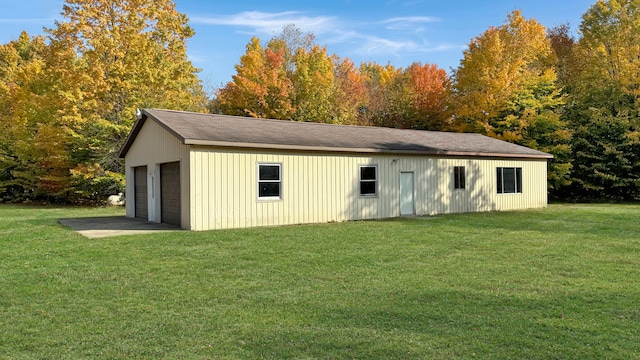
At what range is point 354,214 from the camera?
15.4m

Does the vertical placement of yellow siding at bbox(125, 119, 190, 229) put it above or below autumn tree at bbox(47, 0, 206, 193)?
below

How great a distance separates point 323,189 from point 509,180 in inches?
368

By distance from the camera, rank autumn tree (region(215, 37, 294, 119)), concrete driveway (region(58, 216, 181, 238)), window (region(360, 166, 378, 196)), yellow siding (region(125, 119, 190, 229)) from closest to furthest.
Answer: concrete driveway (region(58, 216, 181, 238)) < yellow siding (region(125, 119, 190, 229)) < window (region(360, 166, 378, 196)) < autumn tree (region(215, 37, 294, 119))

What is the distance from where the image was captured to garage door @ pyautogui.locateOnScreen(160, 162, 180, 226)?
1383 cm

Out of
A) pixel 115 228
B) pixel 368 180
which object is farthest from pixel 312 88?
pixel 115 228

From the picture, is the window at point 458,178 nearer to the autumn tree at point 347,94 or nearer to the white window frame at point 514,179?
the white window frame at point 514,179

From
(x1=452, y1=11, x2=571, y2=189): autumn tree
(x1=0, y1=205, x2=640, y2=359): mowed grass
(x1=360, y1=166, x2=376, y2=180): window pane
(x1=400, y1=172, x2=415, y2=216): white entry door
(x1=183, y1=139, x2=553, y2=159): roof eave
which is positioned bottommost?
(x1=0, y1=205, x2=640, y2=359): mowed grass

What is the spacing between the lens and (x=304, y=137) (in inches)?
601

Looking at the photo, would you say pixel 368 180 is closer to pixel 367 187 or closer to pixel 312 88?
pixel 367 187

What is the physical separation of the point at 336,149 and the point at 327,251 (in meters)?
5.97

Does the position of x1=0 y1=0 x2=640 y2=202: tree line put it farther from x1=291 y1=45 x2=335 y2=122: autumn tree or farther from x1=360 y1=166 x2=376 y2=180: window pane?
x1=360 y1=166 x2=376 y2=180: window pane

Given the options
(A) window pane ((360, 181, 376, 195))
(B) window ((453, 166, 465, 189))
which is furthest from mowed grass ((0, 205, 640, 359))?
(B) window ((453, 166, 465, 189))

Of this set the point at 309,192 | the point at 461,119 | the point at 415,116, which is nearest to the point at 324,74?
the point at 415,116

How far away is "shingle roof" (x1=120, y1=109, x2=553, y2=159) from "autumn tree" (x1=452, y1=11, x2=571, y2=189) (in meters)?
5.62
